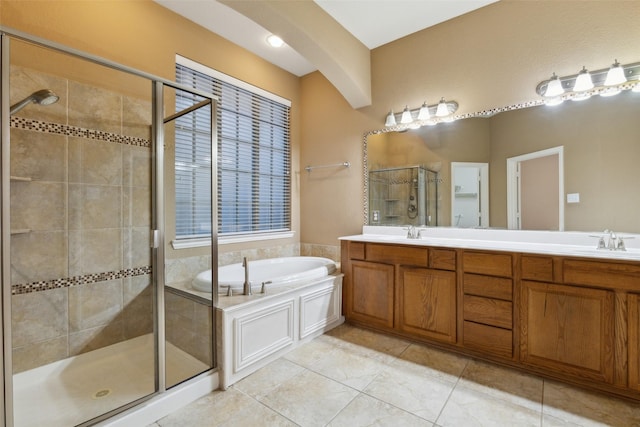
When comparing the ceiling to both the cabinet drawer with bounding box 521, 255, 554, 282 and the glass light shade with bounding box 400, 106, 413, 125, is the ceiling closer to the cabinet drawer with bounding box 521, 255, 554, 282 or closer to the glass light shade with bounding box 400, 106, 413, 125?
the glass light shade with bounding box 400, 106, 413, 125

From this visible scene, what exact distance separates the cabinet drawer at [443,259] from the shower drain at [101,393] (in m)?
2.34

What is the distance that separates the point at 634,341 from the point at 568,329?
285mm

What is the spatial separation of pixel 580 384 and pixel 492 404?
2.12 ft

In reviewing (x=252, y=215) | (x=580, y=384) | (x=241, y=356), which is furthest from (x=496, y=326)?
(x=252, y=215)

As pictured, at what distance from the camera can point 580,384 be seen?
5.96 ft

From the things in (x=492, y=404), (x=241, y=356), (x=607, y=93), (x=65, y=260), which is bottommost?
(x=492, y=404)

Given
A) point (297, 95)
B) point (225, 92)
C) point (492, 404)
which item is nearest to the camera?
point (492, 404)

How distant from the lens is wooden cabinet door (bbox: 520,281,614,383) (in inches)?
67.7

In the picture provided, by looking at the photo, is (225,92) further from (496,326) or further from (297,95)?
(496,326)

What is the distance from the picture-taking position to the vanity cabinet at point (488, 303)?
203cm

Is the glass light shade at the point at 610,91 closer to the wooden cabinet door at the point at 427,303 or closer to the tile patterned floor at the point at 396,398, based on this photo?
the wooden cabinet door at the point at 427,303

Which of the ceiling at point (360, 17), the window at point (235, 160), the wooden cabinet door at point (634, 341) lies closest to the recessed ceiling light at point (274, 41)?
the ceiling at point (360, 17)

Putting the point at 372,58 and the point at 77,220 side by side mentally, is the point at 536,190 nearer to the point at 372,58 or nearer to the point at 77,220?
the point at 372,58

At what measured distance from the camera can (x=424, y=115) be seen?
111 inches
